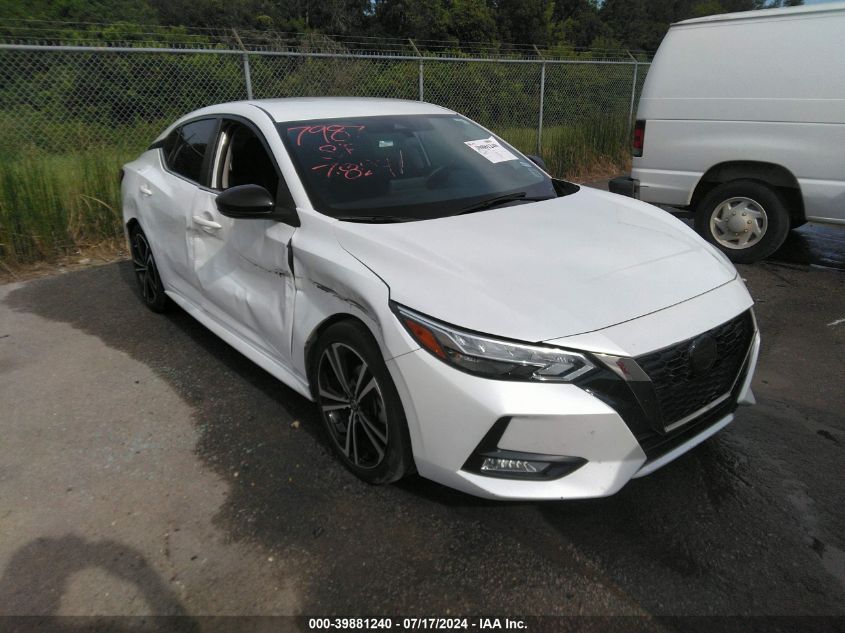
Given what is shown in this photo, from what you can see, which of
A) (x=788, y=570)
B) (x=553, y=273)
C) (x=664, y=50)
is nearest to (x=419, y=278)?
(x=553, y=273)

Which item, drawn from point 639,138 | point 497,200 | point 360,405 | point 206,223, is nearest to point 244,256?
point 206,223

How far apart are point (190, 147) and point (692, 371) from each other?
3.43m

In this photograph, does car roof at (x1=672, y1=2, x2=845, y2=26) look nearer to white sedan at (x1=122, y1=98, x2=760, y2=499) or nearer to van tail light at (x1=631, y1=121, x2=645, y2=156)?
van tail light at (x1=631, y1=121, x2=645, y2=156)

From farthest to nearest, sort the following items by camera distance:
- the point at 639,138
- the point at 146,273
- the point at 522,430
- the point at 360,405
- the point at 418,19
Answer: the point at 418,19, the point at 639,138, the point at 146,273, the point at 360,405, the point at 522,430

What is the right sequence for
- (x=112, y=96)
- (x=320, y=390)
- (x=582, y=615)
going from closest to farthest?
1. (x=582, y=615)
2. (x=320, y=390)
3. (x=112, y=96)

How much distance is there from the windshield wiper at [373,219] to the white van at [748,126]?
3.85 meters

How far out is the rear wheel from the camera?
15.5 feet

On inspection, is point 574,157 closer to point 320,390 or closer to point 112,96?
point 112,96

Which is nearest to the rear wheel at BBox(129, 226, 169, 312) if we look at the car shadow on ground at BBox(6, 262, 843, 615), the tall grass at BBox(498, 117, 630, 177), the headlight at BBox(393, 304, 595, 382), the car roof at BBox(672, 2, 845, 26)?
the car shadow on ground at BBox(6, 262, 843, 615)

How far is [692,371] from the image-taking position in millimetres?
2311

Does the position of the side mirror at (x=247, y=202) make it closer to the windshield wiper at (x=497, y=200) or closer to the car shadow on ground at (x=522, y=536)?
the windshield wiper at (x=497, y=200)

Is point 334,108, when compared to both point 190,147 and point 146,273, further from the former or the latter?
point 146,273

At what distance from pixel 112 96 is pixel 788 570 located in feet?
27.5

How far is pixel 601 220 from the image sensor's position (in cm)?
308
